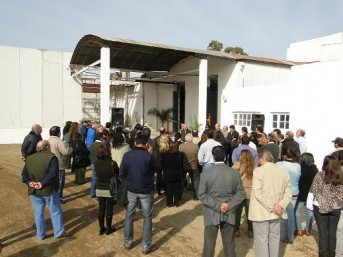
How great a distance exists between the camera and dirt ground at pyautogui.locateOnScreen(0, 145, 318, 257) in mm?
4625

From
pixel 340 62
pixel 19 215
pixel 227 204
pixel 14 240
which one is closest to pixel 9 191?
pixel 19 215

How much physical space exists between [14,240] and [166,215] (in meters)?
2.85

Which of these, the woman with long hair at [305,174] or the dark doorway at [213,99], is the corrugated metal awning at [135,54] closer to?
the dark doorway at [213,99]

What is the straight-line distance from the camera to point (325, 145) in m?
10.1

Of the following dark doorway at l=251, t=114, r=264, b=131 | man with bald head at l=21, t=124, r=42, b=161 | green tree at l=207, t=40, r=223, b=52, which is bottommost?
man with bald head at l=21, t=124, r=42, b=161

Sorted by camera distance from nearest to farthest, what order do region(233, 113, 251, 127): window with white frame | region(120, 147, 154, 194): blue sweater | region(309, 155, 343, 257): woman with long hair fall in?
region(309, 155, 343, 257): woman with long hair, region(120, 147, 154, 194): blue sweater, region(233, 113, 251, 127): window with white frame

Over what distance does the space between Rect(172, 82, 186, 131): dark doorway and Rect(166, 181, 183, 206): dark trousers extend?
51.5 ft

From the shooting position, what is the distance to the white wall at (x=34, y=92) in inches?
646

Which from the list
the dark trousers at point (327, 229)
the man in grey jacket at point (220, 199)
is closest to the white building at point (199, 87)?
the dark trousers at point (327, 229)

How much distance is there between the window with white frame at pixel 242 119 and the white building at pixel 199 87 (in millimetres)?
49

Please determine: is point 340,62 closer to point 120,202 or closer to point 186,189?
point 186,189

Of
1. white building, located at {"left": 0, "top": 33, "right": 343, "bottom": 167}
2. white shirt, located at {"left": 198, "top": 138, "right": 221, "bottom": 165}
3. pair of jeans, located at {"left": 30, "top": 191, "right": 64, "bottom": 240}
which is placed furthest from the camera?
white building, located at {"left": 0, "top": 33, "right": 343, "bottom": 167}

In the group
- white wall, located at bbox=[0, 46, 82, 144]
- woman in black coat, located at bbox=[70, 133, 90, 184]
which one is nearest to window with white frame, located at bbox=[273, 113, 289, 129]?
woman in black coat, located at bbox=[70, 133, 90, 184]

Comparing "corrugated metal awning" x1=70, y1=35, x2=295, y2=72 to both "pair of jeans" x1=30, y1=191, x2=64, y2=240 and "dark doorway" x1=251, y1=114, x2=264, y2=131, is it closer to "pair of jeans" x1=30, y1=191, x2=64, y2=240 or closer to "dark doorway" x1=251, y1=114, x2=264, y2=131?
"dark doorway" x1=251, y1=114, x2=264, y2=131
